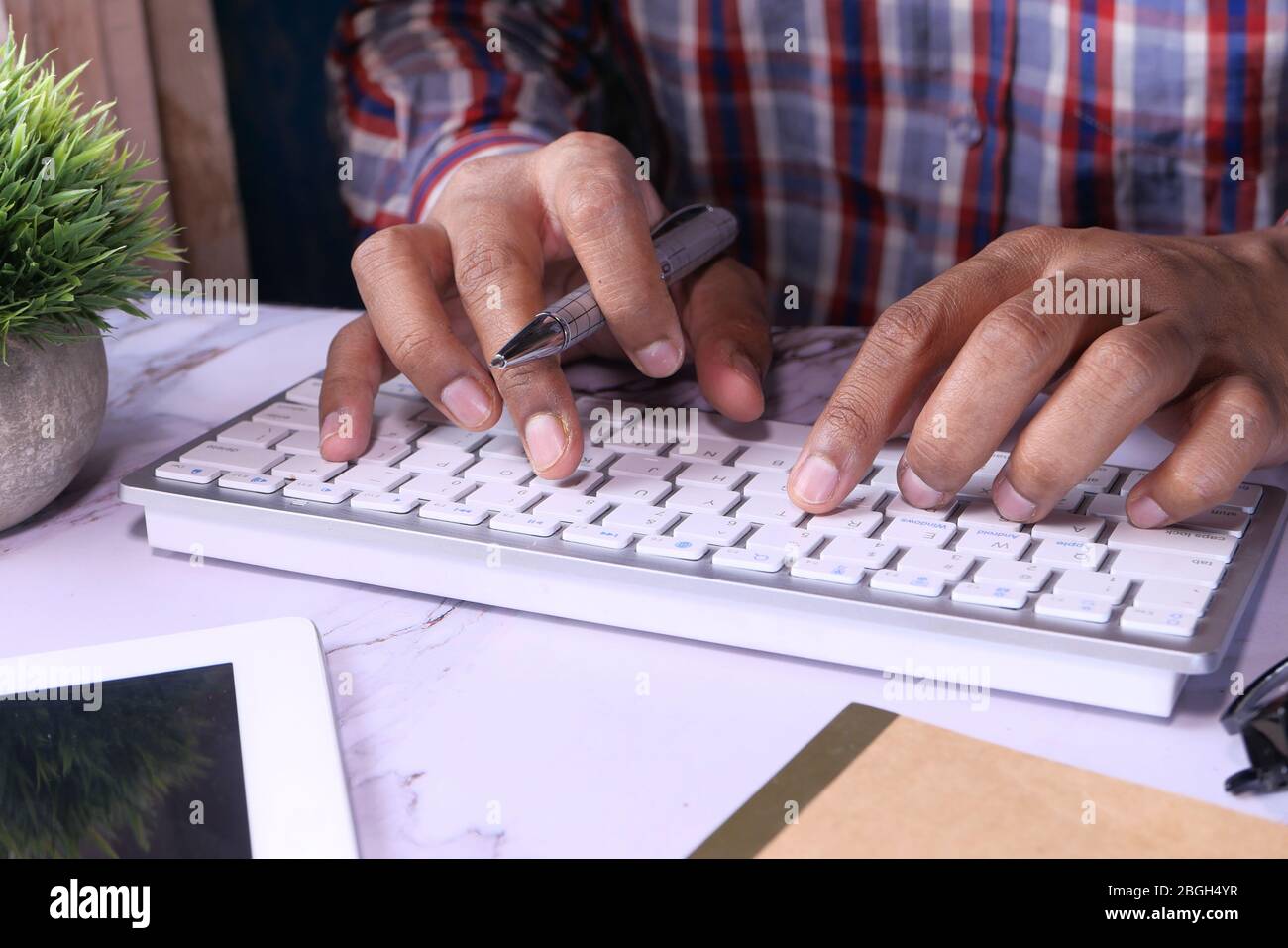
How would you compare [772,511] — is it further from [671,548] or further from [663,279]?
[663,279]

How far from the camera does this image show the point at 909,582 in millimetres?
438

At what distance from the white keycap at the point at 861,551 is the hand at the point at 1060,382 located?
1.2 inches

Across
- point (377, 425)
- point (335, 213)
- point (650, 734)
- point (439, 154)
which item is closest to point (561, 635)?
point (650, 734)

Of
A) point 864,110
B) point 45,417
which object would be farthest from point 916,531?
point 864,110

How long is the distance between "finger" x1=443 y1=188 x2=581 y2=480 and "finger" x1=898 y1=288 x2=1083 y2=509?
148mm

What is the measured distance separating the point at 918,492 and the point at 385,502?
222mm

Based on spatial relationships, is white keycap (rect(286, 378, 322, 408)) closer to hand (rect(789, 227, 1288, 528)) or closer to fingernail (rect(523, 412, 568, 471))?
fingernail (rect(523, 412, 568, 471))

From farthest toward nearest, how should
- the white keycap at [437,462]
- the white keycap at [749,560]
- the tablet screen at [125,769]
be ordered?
1. the white keycap at [437,462]
2. the white keycap at [749,560]
3. the tablet screen at [125,769]

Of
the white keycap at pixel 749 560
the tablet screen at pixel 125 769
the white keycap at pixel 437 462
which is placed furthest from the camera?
the white keycap at pixel 437 462

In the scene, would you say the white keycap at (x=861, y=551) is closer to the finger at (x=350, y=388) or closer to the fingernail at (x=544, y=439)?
the fingernail at (x=544, y=439)

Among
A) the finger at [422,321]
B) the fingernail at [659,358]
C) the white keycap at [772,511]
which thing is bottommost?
the white keycap at [772,511]

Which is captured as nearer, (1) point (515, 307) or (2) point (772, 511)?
(2) point (772, 511)

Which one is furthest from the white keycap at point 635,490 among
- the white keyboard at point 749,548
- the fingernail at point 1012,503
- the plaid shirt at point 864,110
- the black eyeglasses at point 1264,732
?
the plaid shirt at point 864,110

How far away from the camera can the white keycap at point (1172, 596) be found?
0.41 meters
